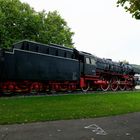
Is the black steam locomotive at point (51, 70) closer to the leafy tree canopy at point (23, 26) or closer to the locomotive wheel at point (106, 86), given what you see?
the locomotive wheel at point (106, 86)

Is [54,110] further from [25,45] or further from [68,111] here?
[25,45]

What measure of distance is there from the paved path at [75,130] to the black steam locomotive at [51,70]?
34.6 feet

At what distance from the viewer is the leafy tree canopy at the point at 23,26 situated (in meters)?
47.8

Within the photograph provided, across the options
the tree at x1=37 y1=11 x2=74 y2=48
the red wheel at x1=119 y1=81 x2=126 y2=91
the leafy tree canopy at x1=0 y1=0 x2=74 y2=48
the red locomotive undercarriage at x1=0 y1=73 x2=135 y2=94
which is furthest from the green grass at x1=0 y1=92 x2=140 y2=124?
the tree at x1=37 y1=11 x2=74 y2=48

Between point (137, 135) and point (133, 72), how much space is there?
3160cm

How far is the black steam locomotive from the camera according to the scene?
22.8 meters

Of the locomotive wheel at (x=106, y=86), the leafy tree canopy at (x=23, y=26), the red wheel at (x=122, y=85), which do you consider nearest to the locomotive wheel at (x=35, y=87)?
the locomotive wheel at (x=106, y=86)

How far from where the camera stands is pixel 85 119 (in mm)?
13562

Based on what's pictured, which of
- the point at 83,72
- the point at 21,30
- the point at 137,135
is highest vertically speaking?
the point at 21,30

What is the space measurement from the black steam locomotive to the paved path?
10.5 metres

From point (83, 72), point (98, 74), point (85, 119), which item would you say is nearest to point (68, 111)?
point (85, 119)

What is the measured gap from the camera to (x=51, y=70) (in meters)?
26.5

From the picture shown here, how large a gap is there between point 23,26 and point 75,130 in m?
39.4

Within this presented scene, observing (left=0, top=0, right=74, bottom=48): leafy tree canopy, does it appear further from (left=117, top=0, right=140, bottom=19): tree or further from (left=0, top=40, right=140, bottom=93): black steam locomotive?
(left=117, top=0, right=140, bottom=19): tree
